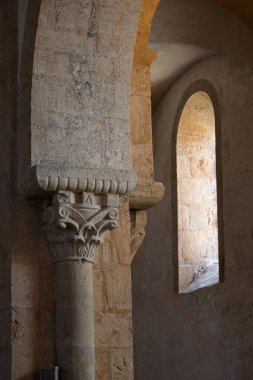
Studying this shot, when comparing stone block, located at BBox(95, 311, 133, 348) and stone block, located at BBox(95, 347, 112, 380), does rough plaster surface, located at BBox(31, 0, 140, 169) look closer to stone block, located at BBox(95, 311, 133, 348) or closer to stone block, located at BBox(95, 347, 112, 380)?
stone block, located at BBox(95, 311, 133, 348)

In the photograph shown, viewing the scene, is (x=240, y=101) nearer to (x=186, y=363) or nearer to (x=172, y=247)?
(x=172, y=247)

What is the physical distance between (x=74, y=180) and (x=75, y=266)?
1.71 feet

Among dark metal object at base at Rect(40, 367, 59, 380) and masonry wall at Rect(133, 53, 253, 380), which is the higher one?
masonry wall at Rect(133, 53, 253, 380)

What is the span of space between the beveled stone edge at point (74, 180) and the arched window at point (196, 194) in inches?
198

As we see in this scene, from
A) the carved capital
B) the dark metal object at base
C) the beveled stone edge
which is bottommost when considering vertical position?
the dark metal object at base

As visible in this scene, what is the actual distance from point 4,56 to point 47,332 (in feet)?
5.95

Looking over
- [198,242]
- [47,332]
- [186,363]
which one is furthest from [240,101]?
[47,332]

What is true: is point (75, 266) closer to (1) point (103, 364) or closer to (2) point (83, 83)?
(1) point (103, 364)

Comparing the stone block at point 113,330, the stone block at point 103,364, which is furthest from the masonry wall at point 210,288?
the stone block at point 103,364

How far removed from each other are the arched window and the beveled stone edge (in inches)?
198

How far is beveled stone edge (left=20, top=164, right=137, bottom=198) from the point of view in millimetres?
5625

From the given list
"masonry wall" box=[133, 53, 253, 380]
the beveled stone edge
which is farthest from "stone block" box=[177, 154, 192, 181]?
the beveled stone edge

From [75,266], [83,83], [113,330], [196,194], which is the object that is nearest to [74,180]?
[75,266]

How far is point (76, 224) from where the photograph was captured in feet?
18.8
